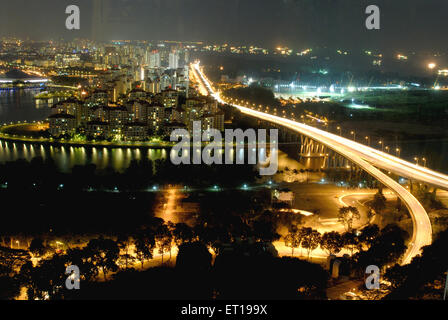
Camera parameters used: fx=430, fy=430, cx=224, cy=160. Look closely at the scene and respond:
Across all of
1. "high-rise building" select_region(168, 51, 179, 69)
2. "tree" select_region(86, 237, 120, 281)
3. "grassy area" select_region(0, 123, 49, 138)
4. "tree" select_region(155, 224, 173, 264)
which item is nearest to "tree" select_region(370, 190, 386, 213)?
"tree" select_region(155, 224, 173, 264)

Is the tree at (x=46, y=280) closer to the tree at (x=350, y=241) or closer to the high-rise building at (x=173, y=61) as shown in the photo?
the tree at (x=350, y=241)

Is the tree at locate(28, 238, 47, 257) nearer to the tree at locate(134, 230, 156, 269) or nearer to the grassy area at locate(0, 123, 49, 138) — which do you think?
the tree at locate(134, 230, 156, 269)

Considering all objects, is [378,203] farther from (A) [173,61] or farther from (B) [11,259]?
(A) [173,61]

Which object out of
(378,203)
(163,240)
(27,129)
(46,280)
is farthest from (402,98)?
(46,280)

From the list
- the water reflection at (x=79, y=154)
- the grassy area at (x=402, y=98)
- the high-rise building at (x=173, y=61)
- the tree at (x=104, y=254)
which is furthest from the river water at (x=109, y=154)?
the high-rise building at (x=173, y=61)

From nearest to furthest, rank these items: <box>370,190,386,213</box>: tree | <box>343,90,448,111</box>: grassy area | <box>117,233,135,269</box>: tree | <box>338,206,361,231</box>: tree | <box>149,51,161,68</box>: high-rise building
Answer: <box>117,233,135,269</box>: tree, <box>338,206,361,231</box>: tree, <box>370,190,386,213</box>: tree, <box>343,90,448,111</box>: grassy area, <box>149,51,161,68</box>: high-rise building
